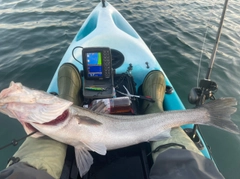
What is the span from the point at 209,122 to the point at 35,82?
5.26 metres

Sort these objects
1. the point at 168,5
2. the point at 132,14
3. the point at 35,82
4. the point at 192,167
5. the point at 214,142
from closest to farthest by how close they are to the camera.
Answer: the point at 192,167 → the point at 214,142 → the point at 35,82 → the point at 132,14 → the point at 168,5

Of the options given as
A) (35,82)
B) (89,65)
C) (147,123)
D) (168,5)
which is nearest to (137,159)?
(147,123)

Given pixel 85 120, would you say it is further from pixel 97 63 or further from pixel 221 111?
pixel 221 111

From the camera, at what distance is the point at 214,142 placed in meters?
5.06

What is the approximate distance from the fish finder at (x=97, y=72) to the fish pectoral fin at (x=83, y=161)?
127cm

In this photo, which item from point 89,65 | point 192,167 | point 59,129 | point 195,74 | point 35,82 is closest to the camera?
point 192,167

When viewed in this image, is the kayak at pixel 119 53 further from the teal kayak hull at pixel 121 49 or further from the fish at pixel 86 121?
the fish at pixel 86 121

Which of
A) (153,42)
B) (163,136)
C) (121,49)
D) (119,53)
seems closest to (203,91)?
(163,136)

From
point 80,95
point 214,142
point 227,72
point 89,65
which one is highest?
point 89,65

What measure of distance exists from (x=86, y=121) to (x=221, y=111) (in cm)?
213

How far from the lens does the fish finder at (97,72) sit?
4227mm

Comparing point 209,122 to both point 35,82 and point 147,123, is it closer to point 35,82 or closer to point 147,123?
point 147,123

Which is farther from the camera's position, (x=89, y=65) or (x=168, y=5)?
(x=168, y=5)

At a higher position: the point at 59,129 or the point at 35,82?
the point at 59,129
